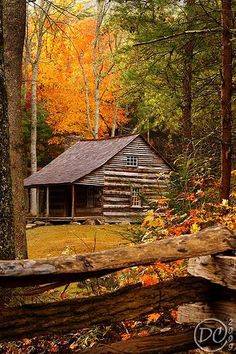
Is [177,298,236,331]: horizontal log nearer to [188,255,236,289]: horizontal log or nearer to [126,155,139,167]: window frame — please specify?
[188,255,236,289]: horizontal log

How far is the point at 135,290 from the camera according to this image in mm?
3736

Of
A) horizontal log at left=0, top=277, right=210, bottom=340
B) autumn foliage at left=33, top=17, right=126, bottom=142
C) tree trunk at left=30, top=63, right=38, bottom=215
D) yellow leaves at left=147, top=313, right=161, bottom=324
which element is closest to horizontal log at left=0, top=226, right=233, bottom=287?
horizontal log at left=0, top=277, right=210, bottom=340

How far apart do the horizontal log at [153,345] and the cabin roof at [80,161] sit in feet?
82.8

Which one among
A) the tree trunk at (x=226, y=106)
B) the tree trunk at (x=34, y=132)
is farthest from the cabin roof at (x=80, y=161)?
the tree trunk at (x=226, y=106)

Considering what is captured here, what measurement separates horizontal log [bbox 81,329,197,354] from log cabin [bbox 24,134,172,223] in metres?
25.8

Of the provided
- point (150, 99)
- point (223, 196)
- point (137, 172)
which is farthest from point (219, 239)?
point (137, 172)

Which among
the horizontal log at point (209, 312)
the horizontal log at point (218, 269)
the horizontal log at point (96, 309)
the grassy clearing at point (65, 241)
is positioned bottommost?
the grassy clearing at point (65, 241)

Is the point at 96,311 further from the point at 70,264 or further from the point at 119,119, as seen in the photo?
the point at 119,119

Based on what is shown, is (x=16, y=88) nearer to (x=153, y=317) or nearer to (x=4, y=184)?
(x=4, y=184)

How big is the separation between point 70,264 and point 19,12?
23.9ft

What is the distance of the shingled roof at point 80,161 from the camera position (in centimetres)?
3043

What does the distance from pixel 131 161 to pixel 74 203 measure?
439 centimetres

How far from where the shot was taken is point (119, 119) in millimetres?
45000

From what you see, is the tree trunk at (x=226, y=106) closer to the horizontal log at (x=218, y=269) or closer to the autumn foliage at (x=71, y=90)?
the horizontal log at (x=218, y=269)
